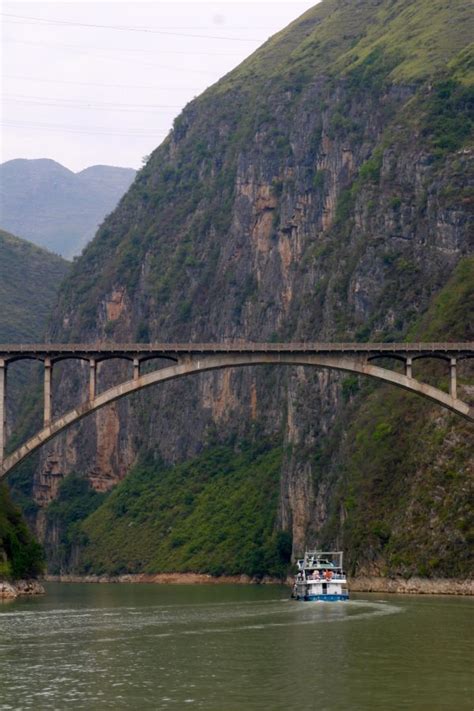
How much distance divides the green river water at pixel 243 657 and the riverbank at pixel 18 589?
24.6 feet

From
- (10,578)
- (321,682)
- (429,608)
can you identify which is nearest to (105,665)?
(321,682)

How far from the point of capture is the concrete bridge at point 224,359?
90.5 m

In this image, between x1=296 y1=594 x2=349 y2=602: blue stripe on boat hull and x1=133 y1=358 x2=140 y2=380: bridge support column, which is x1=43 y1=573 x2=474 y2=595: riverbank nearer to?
x1=296 y1=594 x2=349 y2=602: blue stripe on boat hull

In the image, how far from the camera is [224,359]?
302 ft

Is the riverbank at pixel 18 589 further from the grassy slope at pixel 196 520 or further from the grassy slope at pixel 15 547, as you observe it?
the grassy slope at pixel 196 520

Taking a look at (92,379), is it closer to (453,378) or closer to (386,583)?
(453,378)

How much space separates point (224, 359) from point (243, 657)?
34175mm

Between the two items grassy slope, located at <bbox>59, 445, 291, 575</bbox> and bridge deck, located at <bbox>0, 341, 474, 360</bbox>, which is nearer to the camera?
bridge deck, located at <bbox>0, 341, 474, 360</bbox>

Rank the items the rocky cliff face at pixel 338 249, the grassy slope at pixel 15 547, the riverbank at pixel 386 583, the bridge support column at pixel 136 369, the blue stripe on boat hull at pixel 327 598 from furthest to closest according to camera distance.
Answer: the rocky cliff face at pixel 338 249
the riverbank at pixel 386 583
the grassy slope at pixel 15 547
the blue stripe on boat hull at pixel 327 598
the bridge support column at pixel 136 369

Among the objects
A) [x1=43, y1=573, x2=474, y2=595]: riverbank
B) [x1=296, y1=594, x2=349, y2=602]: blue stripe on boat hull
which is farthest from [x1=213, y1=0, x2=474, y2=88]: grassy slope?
[x1=296, y1=594, x2=349, y2=602]: blue stripe on boat hull

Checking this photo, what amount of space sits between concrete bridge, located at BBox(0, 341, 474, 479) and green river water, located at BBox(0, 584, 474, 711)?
35.4ft

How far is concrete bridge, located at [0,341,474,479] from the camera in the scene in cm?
9050

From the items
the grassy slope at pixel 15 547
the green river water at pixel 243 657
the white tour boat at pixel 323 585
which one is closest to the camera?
the green river water at pixel 243 657

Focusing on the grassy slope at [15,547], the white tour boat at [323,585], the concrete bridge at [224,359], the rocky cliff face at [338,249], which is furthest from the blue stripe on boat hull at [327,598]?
the grassy slope at [15,547]
